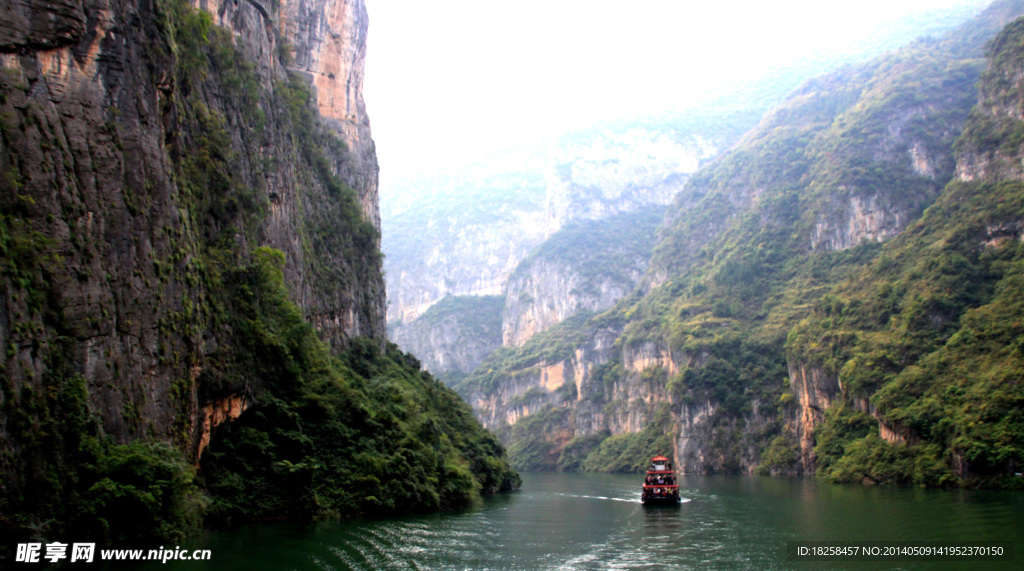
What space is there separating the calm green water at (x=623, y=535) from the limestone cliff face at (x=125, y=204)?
5587 millimetres

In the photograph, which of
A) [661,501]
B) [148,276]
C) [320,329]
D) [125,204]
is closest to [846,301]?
[661,501]

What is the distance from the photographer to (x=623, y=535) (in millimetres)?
31672

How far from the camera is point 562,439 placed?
147375 millimetres

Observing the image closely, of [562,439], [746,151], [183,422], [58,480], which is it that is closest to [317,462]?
[183,422]

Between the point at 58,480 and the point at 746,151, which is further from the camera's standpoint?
the point at 746,151

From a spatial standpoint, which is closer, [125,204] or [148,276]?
[125,204]

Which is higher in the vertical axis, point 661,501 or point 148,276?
point 148,276

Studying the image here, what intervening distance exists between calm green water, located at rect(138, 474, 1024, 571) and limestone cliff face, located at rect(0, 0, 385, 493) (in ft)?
18.3

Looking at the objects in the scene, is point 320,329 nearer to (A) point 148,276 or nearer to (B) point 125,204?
(A) point 148,276

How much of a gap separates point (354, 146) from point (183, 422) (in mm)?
47278

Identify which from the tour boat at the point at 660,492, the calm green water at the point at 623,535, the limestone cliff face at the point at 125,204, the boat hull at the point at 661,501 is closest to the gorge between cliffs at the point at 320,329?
the limestone cliff face at the point at 125,204

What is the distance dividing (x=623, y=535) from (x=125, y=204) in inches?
885

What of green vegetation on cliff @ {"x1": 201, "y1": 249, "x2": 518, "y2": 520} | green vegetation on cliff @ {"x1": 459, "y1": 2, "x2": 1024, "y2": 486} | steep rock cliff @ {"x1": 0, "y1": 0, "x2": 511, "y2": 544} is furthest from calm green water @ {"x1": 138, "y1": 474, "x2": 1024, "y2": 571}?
green vegetation on cliff @ {"x1": 459, "y1": 2, "x2": 1024, "y2": 486}

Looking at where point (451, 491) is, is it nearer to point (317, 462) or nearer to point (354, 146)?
point (317, 462)
